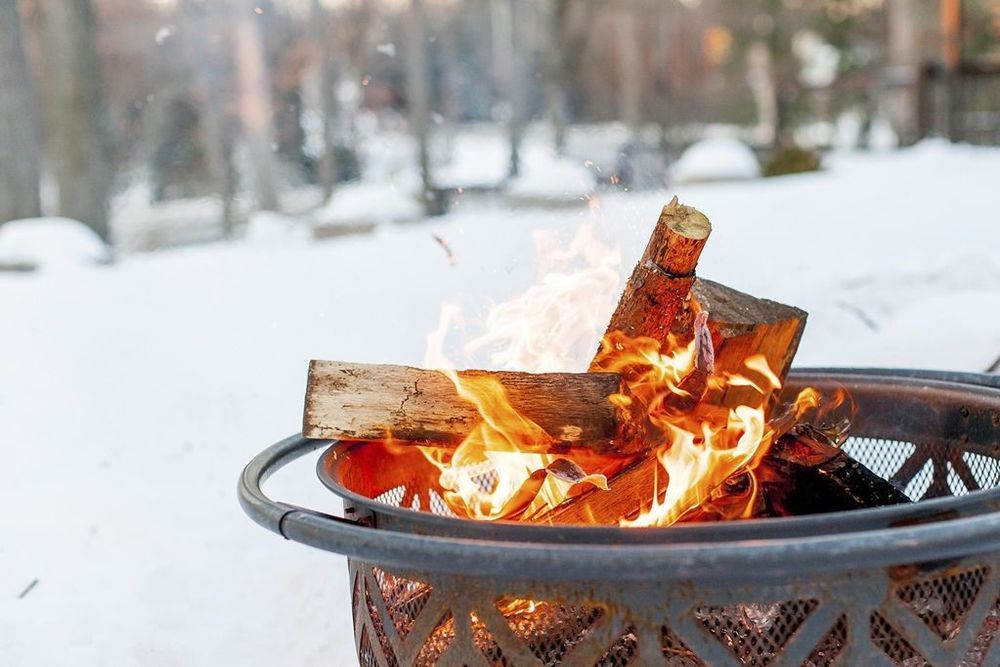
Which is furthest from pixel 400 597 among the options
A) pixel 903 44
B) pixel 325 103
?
pixel 903 44

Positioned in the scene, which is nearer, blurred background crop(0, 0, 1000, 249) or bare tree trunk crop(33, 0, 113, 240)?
bare tree trunk crop(33, 0, 113, 240)

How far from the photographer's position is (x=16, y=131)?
30.1 feet

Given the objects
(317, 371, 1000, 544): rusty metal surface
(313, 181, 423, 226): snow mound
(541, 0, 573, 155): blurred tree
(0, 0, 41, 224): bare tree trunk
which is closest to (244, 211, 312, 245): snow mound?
(313, 181, 423, 226): snow mound

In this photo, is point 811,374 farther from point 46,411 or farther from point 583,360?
point 46,411

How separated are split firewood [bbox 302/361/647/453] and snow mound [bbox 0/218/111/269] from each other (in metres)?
5.83

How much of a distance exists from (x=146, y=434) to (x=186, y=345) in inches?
43.1

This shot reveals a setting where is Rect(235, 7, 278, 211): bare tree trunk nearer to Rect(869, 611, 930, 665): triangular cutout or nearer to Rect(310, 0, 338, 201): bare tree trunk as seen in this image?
Rect(310, 0, 338, 201): bare tree trunk

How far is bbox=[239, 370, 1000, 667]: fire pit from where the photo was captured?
1527mm

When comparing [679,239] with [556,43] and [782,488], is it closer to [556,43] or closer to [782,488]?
[782,488]

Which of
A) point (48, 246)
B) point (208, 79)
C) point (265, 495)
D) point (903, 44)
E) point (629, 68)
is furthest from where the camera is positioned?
point (629, 68)

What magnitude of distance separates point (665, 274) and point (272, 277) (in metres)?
5.18

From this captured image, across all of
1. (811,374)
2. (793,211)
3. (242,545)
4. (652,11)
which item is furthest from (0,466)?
(652,11)

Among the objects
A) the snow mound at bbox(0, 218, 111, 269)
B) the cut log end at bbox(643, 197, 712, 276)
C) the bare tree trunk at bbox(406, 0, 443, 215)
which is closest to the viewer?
the cut log end at bbox(643, 197, 712, 276)

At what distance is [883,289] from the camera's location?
6246 mm
